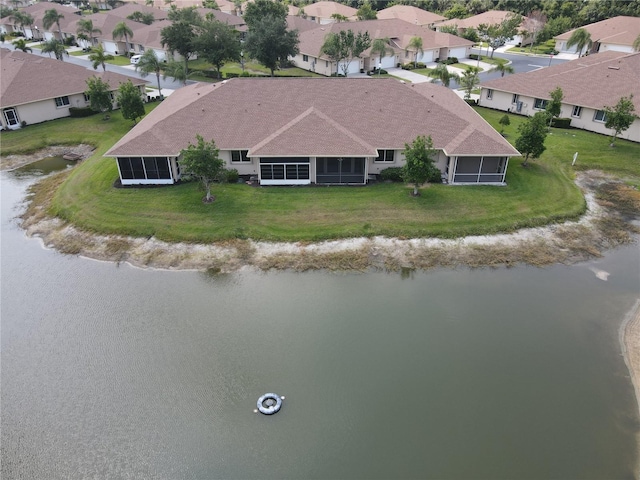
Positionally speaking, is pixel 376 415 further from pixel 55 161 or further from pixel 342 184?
pixel 55 161

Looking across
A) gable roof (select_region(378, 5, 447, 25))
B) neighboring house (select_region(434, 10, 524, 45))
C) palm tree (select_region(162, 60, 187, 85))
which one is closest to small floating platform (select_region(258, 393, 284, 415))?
palm tree (select_region(162, 60, 187, 85))

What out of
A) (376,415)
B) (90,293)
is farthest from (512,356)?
(90,293)

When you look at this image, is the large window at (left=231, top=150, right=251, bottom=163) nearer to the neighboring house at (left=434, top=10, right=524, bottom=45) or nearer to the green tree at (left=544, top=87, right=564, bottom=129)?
the green tree at (left=544, top=87, right=564, bottom=129)

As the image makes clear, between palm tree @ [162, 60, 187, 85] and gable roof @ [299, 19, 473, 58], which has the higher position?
gable roof @ [299, 19, 473, 58]

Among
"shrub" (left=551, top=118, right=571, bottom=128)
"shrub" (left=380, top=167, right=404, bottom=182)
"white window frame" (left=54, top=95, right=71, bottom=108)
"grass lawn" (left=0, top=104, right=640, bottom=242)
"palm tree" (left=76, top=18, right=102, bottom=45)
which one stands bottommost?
"grass lawn" (left=0, top=104, right=640, bottom=242)

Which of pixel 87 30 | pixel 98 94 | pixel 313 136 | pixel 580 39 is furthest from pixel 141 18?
pixel 580 39

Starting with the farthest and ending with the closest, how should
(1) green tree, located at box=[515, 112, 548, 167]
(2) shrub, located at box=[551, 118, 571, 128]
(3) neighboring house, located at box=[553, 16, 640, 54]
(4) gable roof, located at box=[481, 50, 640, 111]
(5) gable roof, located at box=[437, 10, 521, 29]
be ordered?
1. (5) gable roof, located at box=[437, 10, 521, 29]
2. (3) neighboring house, located at box=[553, 16, 640, 54]
3. (2) shrub, located at box=[551, 118, 571, 128]
4. (4) gable roof, located at box=[481, 50, 640, 111]
5. (1) green tree, located at box=[515, 112, 548, 167]
